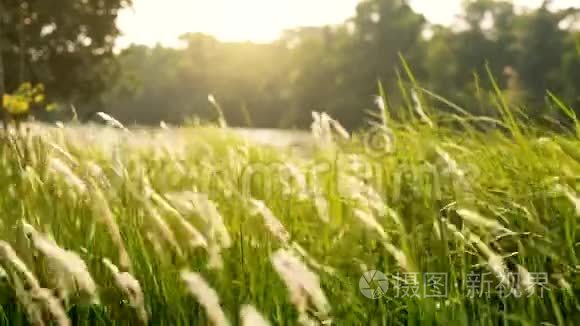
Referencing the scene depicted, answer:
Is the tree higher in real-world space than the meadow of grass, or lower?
higher

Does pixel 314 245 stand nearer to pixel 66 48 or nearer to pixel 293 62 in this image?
pixel 66 48

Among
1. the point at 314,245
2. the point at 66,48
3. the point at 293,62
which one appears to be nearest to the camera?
the point at 314,245

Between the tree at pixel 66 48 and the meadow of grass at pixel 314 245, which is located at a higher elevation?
the tree at pixel 66 48

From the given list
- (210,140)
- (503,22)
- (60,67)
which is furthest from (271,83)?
(210,140)

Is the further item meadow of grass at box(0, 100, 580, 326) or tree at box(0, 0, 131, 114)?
tree at box(0, 0, 131, 114)

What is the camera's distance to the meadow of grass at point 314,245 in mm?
1462

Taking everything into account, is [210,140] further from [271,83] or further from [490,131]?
[271,83]

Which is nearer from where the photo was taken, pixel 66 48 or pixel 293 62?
pixel 66 48

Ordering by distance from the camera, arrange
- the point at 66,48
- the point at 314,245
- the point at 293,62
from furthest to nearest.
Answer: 1. the point at 293,62
2. the point at 66,48
3. the point at 314,245

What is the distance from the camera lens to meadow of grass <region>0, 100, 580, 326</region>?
1.46 metres

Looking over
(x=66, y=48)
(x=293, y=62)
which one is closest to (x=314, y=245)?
(x=66, y=48)

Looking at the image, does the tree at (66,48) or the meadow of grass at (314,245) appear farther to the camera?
the tree at (66,48)

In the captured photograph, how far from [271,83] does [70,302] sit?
69.6m

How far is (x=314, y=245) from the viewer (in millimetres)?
2002
